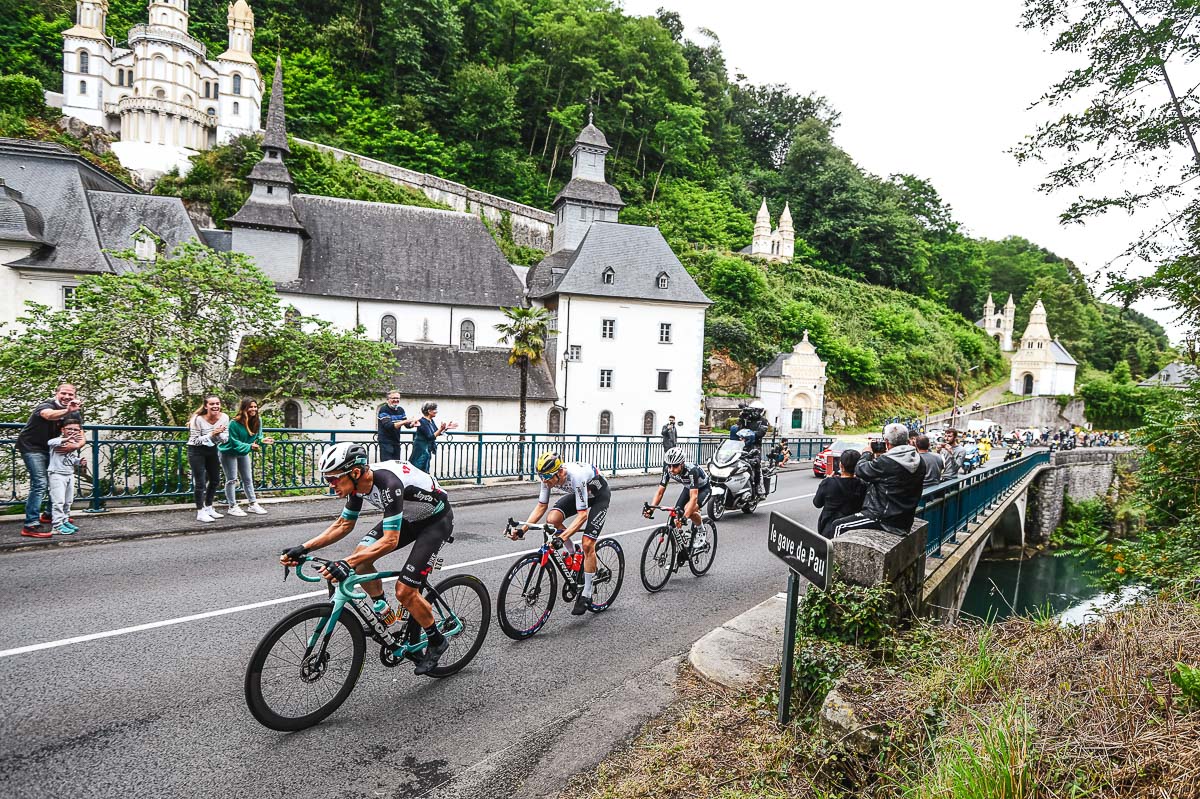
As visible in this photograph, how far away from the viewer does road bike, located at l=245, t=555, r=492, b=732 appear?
13.2ft

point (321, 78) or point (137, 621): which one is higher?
point (321, 78)

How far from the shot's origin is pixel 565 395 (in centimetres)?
3481

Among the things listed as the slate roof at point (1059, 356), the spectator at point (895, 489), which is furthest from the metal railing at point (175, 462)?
the slate roof at point (1059, 356)

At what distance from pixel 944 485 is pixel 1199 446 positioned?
3076mm

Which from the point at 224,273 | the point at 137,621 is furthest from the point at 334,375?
the point at 137,621

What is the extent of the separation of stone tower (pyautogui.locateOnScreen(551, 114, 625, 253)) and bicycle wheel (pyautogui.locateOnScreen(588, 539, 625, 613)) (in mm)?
36509

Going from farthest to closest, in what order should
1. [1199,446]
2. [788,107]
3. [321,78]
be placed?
[788,107], [321,78], [1199,446]

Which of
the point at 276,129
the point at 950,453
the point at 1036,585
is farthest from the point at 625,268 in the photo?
the point at 1036,585

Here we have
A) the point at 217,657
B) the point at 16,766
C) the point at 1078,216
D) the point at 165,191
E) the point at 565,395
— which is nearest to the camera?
the point at 16,766

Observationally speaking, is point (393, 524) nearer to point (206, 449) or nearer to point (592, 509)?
point (592, 509)

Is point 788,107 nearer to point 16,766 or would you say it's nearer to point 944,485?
point 944,485

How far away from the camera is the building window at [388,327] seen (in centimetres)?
3412

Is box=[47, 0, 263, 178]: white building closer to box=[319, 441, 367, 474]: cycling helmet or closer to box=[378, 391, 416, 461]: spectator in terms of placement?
box=[378, 391, 416, 461]: spectator

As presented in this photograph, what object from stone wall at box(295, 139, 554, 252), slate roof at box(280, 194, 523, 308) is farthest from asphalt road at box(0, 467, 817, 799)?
stone wall at box(295, 139, 554, 252)
